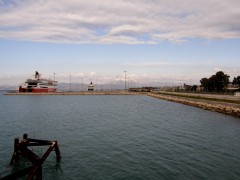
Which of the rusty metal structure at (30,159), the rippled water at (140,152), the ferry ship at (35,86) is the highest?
the ferry ship at (35,86)

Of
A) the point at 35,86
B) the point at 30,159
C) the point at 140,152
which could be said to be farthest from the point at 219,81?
the point at 30,159

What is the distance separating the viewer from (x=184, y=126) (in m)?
38.9

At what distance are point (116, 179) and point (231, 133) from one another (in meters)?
20.4

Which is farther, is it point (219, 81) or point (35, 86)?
point (35, 86)

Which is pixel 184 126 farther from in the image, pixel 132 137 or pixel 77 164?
pixel 77 164

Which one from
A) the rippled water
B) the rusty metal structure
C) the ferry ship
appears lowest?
the rippled water

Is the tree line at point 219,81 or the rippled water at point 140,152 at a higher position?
the tree line at point 219,81

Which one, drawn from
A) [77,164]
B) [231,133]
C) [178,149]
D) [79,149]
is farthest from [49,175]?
[231,133]

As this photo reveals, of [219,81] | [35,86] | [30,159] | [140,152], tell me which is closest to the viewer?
[30,159]

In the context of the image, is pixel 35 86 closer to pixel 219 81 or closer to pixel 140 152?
pixel 219 81

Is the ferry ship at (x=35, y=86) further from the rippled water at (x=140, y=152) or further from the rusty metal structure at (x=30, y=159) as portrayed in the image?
the rusty metal structure at (x=30, y=159)

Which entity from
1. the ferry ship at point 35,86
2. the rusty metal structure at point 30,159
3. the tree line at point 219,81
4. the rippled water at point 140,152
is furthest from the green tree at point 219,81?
the rusty metal structure at point 30,159

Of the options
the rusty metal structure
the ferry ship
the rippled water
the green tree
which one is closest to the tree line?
the green tree

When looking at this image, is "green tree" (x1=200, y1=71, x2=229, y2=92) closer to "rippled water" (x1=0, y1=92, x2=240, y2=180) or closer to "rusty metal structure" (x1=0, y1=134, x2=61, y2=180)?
"rippled water" (x1=0, y1=92, x2=240, y2=180)
